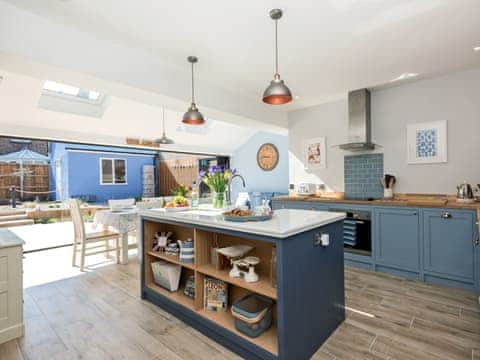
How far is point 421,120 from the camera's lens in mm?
3420

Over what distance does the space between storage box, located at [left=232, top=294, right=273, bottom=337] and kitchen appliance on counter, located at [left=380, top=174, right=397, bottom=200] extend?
2.57 meters

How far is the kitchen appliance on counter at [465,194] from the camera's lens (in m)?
2.86

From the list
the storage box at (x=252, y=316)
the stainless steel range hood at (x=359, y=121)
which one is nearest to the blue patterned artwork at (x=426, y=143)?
the stainless steel range hood at (x=359, y=121)

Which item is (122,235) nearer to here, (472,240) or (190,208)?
(190,208)

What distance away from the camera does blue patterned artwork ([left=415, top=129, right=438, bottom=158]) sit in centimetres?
332

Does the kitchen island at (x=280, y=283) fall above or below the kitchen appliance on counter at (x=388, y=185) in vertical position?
below

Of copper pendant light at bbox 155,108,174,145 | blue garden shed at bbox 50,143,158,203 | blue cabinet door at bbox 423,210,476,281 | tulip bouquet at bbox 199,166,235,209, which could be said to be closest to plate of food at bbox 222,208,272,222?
tulip bouquet at bbox 199,166,235,209

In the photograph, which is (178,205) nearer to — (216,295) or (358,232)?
(216,295)

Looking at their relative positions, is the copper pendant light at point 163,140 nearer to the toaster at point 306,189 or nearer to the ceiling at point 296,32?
the ceiling at point 296,32

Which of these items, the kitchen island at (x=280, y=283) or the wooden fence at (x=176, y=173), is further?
the wooden fence at (x=176, y=173)

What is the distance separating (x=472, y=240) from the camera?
2.60 meters

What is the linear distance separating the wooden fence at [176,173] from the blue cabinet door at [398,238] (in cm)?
670

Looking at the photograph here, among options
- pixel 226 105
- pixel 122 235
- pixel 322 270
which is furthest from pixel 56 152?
pixel 322 270

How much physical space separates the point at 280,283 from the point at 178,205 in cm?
163
